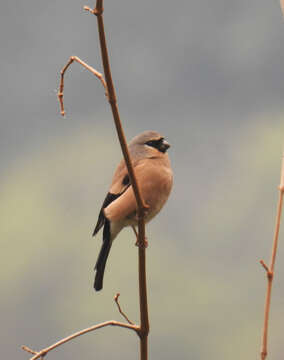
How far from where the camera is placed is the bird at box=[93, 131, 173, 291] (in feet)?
4.05

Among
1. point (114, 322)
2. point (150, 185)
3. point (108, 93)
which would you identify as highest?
point (108, 93)

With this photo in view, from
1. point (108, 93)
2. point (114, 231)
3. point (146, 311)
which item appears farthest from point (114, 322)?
point (114, 231)

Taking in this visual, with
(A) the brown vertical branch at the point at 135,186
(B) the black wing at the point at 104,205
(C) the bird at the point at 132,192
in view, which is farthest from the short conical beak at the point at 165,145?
(A) the brown vertical branch at the point at 135,186

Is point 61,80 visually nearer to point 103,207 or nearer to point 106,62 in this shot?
point 106,62

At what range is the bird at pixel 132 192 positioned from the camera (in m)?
1.23

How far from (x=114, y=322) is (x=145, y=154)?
0.70 m

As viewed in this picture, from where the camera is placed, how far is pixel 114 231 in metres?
1.29

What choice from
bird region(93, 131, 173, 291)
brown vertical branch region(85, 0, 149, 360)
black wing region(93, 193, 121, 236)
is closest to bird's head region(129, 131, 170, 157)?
bird region(93, 131, 173, 291)

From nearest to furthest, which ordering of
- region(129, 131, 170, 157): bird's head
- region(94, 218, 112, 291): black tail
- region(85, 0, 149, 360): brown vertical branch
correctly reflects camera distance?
1. region(85, 0, 149, 360): brown vertical branch
2. region(94, 218, 112, 291): black tail
3. region(129, 131, 170, 157): bird's head

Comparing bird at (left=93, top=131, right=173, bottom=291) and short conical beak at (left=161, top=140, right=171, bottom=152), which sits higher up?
short conical beak at (left=161, top=140, right=171, bottom=152)

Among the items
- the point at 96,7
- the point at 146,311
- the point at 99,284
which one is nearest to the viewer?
the point at 96,7

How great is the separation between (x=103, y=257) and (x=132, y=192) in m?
0.18

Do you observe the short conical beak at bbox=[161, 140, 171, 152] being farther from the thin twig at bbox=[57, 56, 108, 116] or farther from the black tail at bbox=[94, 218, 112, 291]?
the thin twig at bbox=[57, 56, 108, 116]

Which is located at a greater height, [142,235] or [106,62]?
[106,62]
